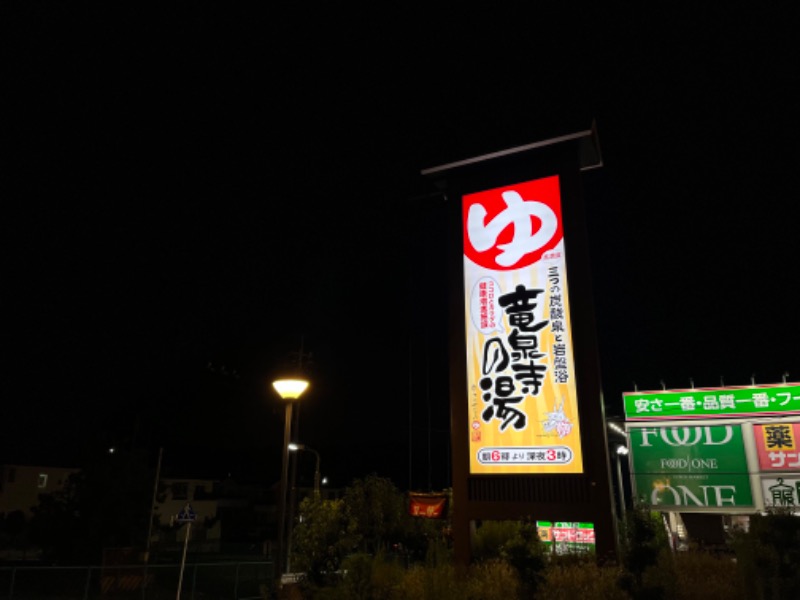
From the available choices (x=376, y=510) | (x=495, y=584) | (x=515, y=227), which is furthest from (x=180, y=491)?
(x=495, y=584)

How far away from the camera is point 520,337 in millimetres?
13445

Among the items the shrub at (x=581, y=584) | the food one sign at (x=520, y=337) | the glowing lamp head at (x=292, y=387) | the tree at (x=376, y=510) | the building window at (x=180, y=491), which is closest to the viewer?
the shrub at (x=581, y=584)

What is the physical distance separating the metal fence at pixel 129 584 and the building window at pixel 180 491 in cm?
2366

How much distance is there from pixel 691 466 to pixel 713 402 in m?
2.38

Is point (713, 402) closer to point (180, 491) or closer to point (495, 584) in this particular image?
point (495, 584)

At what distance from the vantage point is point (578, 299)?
13.2 meters

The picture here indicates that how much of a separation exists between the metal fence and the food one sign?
7.52 m

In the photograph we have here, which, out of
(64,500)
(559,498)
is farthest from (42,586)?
(559,498)

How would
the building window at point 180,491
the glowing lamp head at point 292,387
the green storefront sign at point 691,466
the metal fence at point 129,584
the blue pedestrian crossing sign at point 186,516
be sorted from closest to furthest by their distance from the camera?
1. the glowing lamp head at point 292,387
2. the blue pedestrian crossing sign at point 186,516
3. the metal fence at point 129,584
4. the green storefront sign at point 691,466
5. the building window at point 180,491

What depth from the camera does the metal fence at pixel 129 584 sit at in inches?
642

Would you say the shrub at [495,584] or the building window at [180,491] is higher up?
the building window at [180,491]

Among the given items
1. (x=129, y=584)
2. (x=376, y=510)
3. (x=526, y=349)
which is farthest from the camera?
(x=376, y=510)

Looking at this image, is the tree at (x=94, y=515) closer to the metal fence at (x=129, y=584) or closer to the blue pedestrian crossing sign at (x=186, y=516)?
the metal fence at (x=129, y=584)

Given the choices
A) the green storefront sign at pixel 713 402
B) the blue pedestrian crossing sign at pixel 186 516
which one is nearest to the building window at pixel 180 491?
the blue pedestrian crossing sign at pixel 186 516
